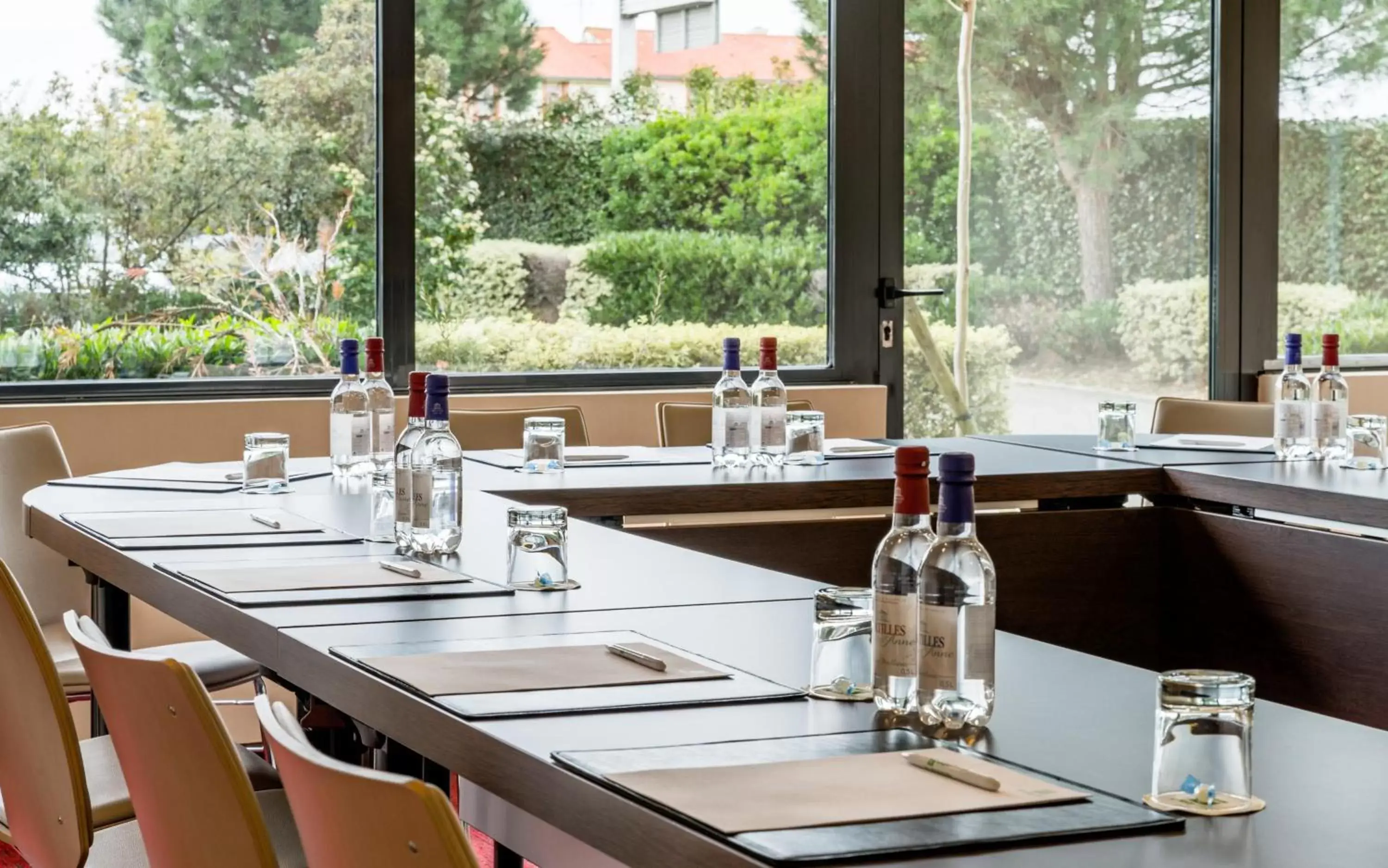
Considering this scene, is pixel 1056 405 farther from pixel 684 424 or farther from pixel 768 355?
pixel 768 355

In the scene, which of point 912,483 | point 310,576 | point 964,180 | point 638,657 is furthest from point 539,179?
point 912,483

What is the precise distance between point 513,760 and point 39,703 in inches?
32.1

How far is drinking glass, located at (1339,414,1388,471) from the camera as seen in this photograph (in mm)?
3667

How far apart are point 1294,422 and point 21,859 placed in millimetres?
3135

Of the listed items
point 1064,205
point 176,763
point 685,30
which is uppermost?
point 685,30

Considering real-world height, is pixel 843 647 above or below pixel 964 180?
below

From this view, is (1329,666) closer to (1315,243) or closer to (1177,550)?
(1177,550)

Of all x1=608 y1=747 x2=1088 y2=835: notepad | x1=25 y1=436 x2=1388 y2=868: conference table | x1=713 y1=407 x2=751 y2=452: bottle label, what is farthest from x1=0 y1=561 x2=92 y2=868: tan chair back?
x1=713 y1=407 x2=751 y2=452: bottle label

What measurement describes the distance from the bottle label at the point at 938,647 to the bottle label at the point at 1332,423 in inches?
103

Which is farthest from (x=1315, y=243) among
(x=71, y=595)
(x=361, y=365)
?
(x=71, y=595)

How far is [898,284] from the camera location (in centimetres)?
584

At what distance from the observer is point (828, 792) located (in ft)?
4.19

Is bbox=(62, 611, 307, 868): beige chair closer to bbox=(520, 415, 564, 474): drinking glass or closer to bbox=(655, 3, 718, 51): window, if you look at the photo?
bbox=(520, 415, 564, 474): drinking glass

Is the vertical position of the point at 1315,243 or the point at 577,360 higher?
the point at 1315,243
